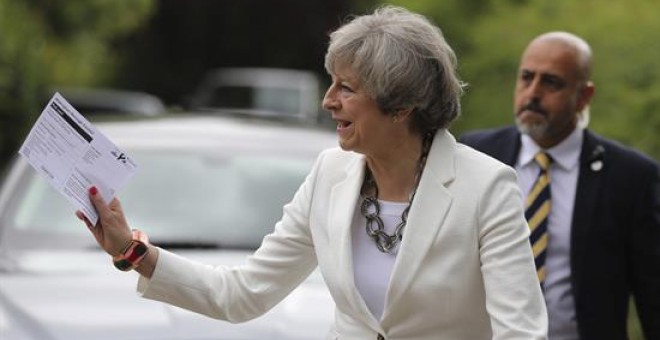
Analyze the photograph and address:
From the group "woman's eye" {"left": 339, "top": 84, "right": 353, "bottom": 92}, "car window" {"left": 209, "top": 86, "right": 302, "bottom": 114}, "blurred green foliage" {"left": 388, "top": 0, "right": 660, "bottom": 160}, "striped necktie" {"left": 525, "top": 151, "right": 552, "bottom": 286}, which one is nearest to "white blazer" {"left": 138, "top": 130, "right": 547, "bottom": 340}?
"woman's eye" {"left": 339, "top": 84, "right": 353, "bottom": 92}

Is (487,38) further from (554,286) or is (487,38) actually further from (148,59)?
(148,59)

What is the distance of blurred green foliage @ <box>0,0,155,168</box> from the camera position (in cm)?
1500

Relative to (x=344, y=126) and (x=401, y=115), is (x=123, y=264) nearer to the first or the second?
(x=344, y=126)

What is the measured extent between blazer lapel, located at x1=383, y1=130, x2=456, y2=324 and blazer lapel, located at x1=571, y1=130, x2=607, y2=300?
1.27m

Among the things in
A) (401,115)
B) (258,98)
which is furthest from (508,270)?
(258,98)

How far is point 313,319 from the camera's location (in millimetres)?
5398

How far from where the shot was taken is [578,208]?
5.18 m

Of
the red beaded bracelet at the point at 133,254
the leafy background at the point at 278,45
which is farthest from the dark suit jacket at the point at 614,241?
the red beaded bracelet at the point at 133,254

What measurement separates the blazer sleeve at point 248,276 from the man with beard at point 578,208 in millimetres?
1191

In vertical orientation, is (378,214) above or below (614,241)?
above

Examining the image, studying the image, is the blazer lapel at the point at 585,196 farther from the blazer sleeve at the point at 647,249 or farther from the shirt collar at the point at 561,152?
the blazer sleeve at the point at 647,249

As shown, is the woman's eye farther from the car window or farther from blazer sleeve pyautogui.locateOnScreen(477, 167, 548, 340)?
the car window

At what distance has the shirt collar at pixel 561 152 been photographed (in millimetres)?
5328

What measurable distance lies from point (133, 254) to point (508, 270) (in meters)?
0.93
